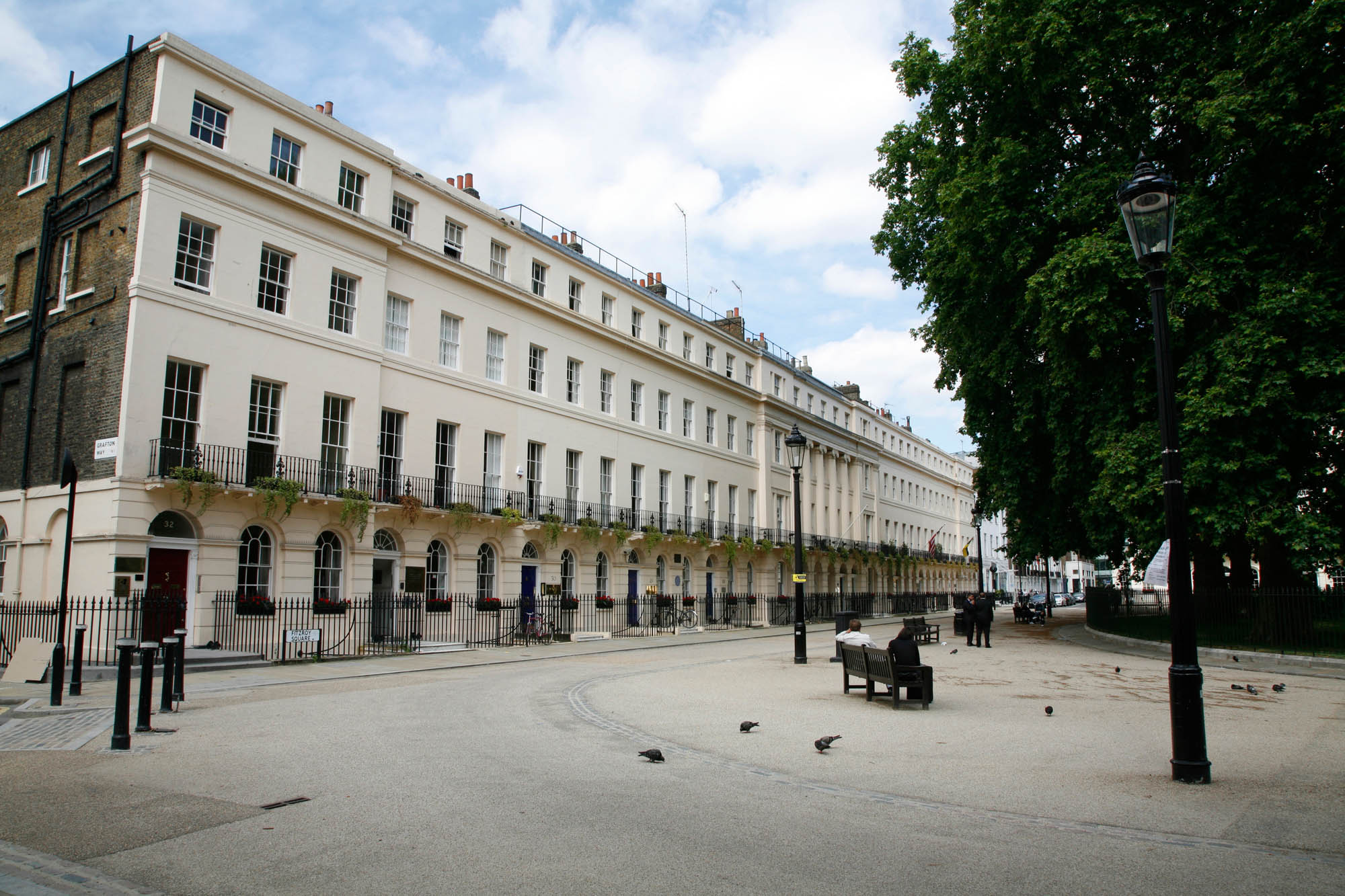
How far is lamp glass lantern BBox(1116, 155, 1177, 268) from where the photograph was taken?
778 centimetres

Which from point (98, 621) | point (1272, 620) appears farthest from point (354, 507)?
point (1272, 620)

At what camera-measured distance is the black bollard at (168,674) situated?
10055 mm

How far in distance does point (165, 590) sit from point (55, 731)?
1035 centimetres

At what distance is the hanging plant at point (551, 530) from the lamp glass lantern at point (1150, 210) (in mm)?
22800

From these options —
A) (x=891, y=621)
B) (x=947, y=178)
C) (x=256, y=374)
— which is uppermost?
(x=947, y=178)

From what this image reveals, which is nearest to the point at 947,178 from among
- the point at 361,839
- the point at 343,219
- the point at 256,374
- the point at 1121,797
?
the point at 343,219

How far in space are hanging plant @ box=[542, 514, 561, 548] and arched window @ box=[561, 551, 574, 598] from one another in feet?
4.48

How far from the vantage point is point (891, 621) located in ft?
154

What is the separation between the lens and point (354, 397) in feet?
76.6

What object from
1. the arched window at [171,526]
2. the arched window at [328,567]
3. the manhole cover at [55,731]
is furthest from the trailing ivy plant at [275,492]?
the manhole cover at [55,731]

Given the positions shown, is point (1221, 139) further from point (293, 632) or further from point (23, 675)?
point (23, 675)

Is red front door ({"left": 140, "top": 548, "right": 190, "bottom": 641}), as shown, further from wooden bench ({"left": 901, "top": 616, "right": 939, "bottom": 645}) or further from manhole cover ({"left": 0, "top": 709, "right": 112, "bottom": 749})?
wooden bench ({"left": 901, "top": 616, "right": 939, "bottom": 645})

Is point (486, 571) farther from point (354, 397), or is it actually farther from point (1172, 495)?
point (1172, 495)

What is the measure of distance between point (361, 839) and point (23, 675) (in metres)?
11.1
